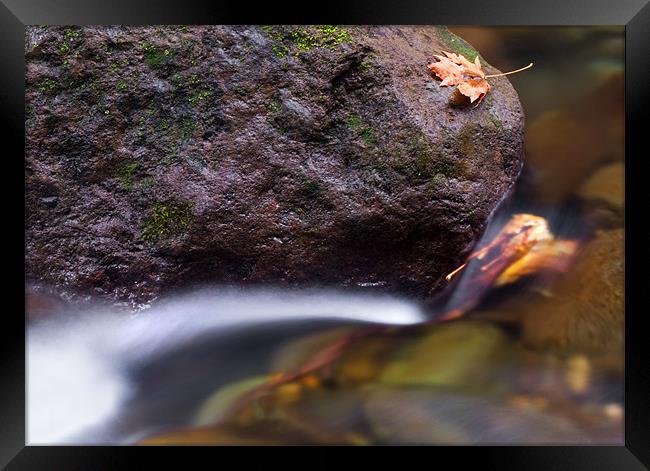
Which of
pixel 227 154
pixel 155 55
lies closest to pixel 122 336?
pixel 227 154

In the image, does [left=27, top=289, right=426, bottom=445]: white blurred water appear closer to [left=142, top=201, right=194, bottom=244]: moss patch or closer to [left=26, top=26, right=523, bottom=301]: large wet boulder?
[left=26, top=26, right=523, bottom=301]: large wet boulder

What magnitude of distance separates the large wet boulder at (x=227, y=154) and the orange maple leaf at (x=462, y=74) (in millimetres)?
101

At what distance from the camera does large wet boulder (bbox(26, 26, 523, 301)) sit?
6.12 ft

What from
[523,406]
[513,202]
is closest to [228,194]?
[513,202]

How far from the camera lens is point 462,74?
203cm

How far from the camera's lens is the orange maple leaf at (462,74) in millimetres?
1989

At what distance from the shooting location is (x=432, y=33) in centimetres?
203

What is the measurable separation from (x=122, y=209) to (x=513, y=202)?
6.18 ft

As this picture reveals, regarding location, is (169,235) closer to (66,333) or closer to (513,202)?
(66,333)

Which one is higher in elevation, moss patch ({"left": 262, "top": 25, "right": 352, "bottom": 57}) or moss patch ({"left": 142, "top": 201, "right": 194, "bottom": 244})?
moss patch ({"left": 262, "top": 25, "right": 352, "bottom": 57})

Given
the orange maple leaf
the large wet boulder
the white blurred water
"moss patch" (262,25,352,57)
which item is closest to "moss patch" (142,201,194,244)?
the large wet boulder

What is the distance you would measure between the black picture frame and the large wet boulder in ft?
0.23
